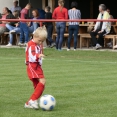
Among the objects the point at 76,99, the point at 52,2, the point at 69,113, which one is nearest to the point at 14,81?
the point at 76,99

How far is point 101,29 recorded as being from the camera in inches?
836

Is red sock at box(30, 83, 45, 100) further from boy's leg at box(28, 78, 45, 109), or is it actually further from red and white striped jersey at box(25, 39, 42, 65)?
red and white striped jersey at box(25, 39, 42, 65)

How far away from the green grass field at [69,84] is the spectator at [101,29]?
3.90 feet

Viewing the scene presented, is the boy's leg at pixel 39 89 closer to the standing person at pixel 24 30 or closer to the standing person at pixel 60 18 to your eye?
the standing person at pixel 60 18

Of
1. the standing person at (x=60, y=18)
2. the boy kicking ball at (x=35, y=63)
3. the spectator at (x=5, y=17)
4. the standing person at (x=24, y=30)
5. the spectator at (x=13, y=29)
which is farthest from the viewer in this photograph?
the spectator at (x=13, y=29)

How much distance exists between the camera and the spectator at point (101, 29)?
21125mm

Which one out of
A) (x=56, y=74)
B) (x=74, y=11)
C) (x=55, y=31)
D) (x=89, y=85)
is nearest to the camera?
(x=89, y=85)

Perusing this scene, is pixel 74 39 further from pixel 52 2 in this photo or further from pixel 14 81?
pixel 14 81

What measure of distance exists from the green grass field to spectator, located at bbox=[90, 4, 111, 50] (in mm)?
1188

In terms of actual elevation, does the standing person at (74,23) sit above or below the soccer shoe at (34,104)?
above

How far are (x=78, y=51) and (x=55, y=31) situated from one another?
104 inches

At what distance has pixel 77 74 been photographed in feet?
47.2

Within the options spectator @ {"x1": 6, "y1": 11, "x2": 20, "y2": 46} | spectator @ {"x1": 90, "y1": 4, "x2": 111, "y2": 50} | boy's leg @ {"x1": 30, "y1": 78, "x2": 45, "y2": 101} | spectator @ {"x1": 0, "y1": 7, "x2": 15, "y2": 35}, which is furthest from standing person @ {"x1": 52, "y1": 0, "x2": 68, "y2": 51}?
boy's leg @ {"x1": 30, "y1": 78, "x2": 45, "y2": 101}

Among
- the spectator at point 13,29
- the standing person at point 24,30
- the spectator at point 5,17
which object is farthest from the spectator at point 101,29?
the spectator at point 5,17
